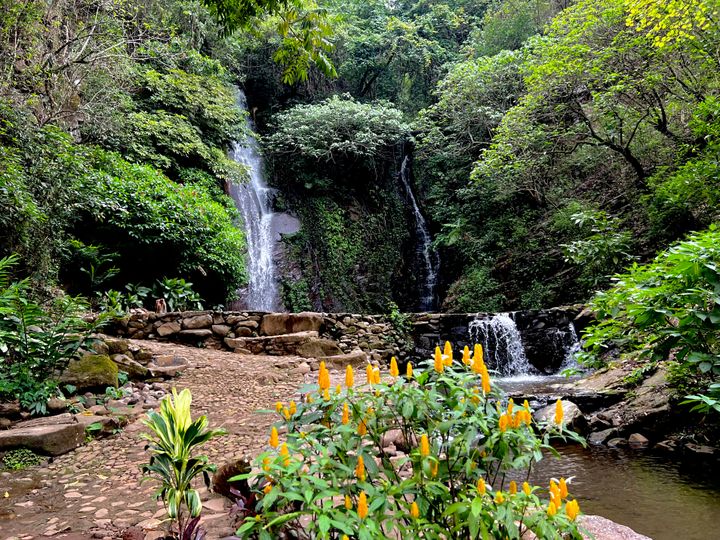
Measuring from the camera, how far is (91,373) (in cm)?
416

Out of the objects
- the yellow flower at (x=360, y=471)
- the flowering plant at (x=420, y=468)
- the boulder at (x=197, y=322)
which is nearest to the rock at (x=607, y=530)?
the flowering plant at (x=420, y=468)

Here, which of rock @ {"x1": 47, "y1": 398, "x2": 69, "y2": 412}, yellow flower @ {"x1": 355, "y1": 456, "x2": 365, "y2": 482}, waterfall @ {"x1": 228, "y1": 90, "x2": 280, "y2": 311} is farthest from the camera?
waterfall @ {"x1": 228, "y1": 90, "x2": 280, "y2": 311}

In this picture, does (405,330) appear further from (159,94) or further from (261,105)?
(261,105)

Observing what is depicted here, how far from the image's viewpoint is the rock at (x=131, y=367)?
4836 millimetres

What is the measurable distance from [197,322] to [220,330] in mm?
421

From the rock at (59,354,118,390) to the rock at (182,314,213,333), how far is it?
8.96ft

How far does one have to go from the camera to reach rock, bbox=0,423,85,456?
118 inches

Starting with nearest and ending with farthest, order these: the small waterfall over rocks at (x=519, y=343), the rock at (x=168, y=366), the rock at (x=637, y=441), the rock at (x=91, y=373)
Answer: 1. the rock at (x=91, y=373)
2. the rock at (x=637, y=441)
3. the rock at (x=168, y=366)
4. the small waterfall over rocks at (x=519, y=343)

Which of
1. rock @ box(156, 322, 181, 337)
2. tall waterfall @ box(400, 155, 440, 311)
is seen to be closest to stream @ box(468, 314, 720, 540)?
rock @ box(156, 322, 181, 337)

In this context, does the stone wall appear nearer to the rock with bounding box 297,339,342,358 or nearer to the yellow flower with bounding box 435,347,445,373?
the rock with bounding box 297,339,342,358


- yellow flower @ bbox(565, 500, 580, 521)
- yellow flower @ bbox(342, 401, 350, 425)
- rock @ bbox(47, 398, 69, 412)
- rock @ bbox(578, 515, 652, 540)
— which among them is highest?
yellow flower @ bbox(342, 401, 350, 425)

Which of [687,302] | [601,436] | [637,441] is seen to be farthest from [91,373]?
[637,441]

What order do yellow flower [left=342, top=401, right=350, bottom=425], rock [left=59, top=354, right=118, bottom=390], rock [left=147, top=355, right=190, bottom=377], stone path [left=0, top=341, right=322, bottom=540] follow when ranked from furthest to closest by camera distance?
rock [left=147, top=355, right=190, bottom=377] < rock [left=59, top=354, right=118, bottom=390] < stone path [left=0, top=341, right=322, bottom=540] < yellow flower [left=342, top=401, right=350, bottom=425]

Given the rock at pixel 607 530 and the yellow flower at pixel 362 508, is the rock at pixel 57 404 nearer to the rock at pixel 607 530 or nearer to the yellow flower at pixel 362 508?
the yellow flower at pixel 362 508
